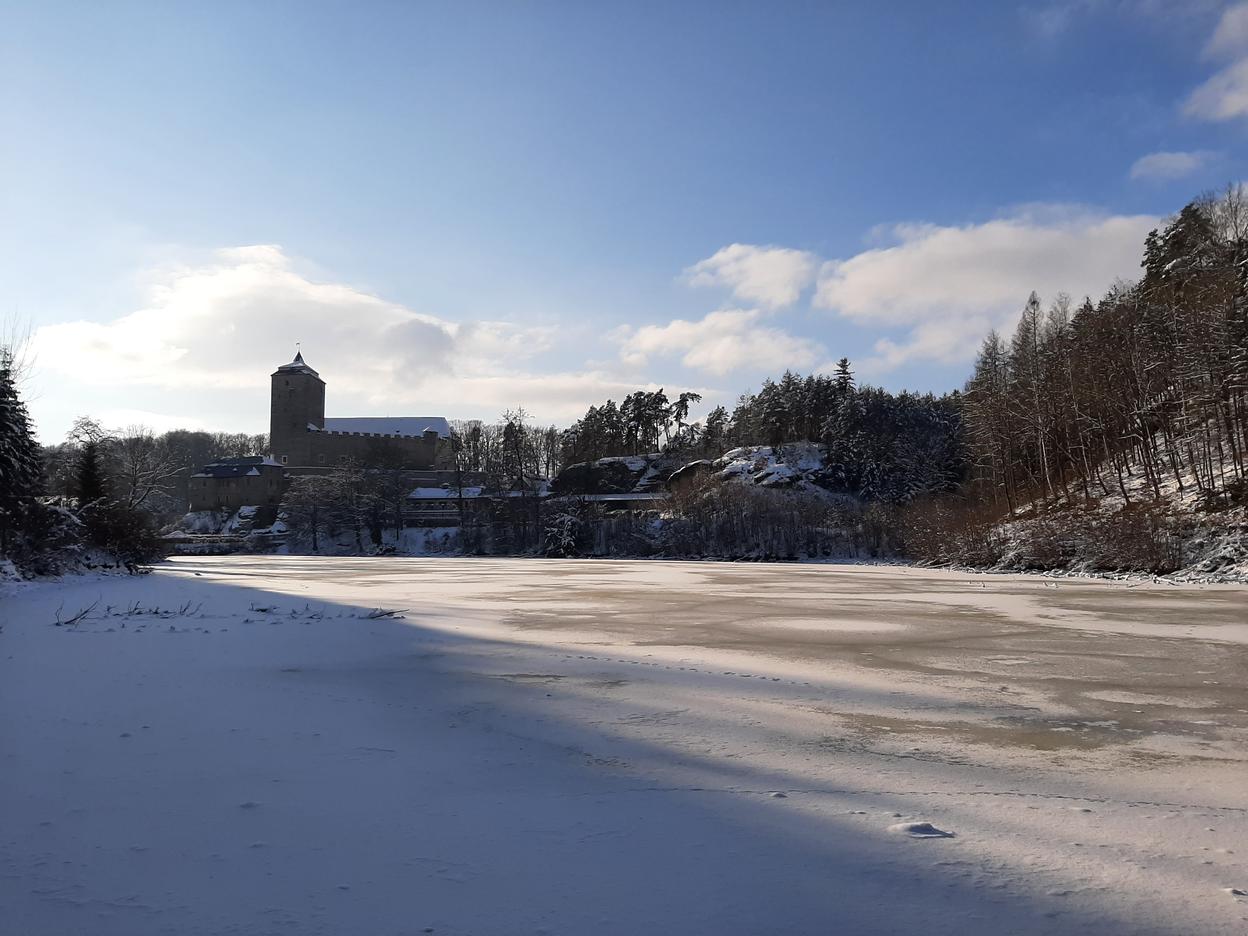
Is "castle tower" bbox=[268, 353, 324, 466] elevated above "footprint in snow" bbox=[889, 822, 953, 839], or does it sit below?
above

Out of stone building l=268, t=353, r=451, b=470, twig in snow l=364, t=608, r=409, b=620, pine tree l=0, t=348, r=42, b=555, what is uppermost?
stone building l=268, t=353, r=451, b=470

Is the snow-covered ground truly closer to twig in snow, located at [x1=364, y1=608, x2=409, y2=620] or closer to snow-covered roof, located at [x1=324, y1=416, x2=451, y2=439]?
twig in snow, located at [x1=364, y1=608, x2=409, y2=620]

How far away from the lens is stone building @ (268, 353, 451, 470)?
335ft

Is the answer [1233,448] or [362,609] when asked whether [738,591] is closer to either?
[362,609]

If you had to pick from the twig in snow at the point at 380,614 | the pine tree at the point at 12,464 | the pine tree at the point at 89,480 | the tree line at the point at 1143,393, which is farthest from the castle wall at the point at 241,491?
the twig in snow at the point at 380,614

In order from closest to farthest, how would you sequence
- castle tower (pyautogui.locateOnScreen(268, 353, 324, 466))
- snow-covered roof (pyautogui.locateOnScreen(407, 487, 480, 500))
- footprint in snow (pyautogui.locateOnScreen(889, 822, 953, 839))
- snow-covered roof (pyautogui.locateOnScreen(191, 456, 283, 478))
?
footprint in snow (pyautogui.locateOnScreen(889, 822, 953, 839)) < snow-covered roof (pyautogui.locateOnScreen(407, 487, 480, 500)) < snow-covered roof (pyautogui.locateOnScreen(191, 456, 283, 478)) < castle tower (pyautogui.locateOnScreen(268, 353, 324, 466))

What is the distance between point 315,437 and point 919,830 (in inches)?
4215

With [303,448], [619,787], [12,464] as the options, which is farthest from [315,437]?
[619,787]

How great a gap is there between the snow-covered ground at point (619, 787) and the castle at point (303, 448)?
87665 mm

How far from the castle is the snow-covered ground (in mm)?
87665

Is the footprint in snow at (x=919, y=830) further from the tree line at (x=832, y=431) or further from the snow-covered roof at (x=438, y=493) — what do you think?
the snow-covered roof at (x=438, y=493)

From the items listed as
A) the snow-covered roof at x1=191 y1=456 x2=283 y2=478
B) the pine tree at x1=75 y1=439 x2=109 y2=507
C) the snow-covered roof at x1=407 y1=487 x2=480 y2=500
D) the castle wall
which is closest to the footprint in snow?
the pine tree at x1=75 y1=439 x2=109 y2=507

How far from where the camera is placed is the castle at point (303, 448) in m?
95.1

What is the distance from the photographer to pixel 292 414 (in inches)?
4040
